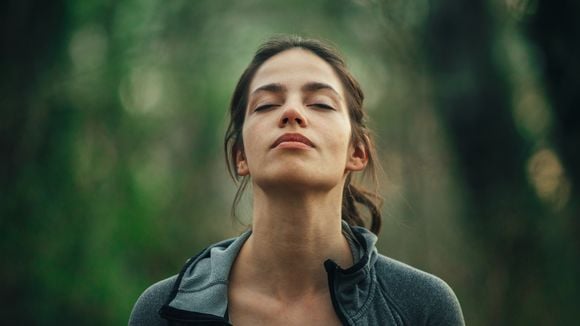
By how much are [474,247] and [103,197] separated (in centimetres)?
435

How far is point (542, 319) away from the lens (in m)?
5.88

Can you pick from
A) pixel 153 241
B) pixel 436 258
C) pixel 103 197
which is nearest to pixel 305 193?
pixel 436 258

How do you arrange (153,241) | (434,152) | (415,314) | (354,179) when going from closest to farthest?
(415,314)
(354,179)
(434,152)
(153,241)

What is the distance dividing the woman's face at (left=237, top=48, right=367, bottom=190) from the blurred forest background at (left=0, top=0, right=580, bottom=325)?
7.03 feet

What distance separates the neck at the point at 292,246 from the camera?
2.45m

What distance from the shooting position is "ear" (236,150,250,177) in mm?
2771

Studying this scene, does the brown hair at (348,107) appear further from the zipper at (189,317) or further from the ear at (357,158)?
the zipper at (189,317)

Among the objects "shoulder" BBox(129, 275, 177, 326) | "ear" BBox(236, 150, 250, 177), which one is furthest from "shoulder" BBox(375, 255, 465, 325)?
"shoulder" BBox(129, 275, 177, 326)

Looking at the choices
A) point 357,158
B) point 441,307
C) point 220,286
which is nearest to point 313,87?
point 357,158

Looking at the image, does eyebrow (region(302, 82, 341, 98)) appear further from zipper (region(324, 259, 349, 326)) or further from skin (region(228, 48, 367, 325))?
zipper (region(324, 259, 349, 326))

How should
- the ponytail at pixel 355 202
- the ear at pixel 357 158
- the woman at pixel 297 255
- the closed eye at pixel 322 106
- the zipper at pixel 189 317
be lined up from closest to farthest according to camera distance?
1. the zipper at pixel 189 317
2. the woman at pixel 297 255
3. the closed eye at pixel 322 106
4. the ear at pixel 357 158
5. the ponytail at pixel 355 202

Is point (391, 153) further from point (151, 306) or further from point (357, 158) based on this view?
point (151, 306)

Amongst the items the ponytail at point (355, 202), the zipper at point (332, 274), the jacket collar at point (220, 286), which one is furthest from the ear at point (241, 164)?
the zipper at point (332, 274)

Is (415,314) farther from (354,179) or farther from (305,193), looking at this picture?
(354,179)
